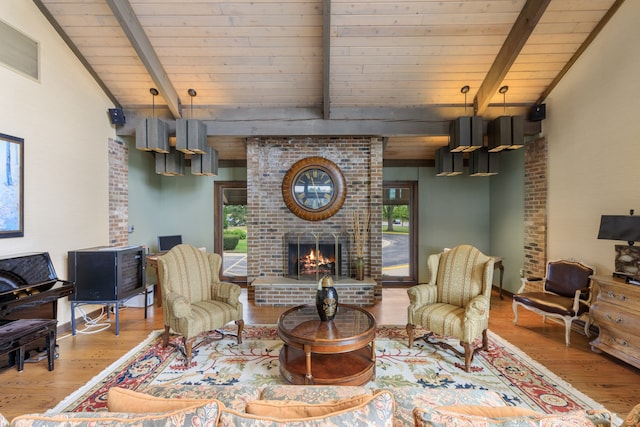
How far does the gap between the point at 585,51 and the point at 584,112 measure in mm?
735

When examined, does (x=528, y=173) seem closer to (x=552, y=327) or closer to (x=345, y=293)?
(x=552, y=327)

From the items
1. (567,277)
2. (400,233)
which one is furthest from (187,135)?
(567,277)

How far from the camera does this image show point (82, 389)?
2.52 m

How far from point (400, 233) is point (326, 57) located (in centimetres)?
395

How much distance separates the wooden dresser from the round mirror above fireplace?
132 inches

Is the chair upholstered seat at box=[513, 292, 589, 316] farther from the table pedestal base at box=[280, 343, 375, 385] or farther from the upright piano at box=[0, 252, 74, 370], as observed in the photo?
the upright piano at box=[0, 252, 74, 370]

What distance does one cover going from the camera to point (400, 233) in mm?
6434

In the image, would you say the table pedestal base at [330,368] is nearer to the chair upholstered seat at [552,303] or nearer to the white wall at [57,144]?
the chair upholstered seat at [552,303]

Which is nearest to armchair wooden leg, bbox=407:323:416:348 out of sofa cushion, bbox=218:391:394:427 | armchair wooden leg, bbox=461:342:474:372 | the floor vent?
armchair wooden leg, bbox=461:342:474:372

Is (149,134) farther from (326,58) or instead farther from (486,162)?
(486,162)

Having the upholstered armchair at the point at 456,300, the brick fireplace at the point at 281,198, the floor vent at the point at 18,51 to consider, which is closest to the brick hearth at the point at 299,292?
the brick fireplace at the point at 281,198

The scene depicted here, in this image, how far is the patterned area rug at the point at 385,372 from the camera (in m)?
2.43

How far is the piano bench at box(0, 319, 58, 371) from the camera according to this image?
2.55 meters

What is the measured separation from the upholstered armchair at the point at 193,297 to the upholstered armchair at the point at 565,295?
Result: 3.50 m
